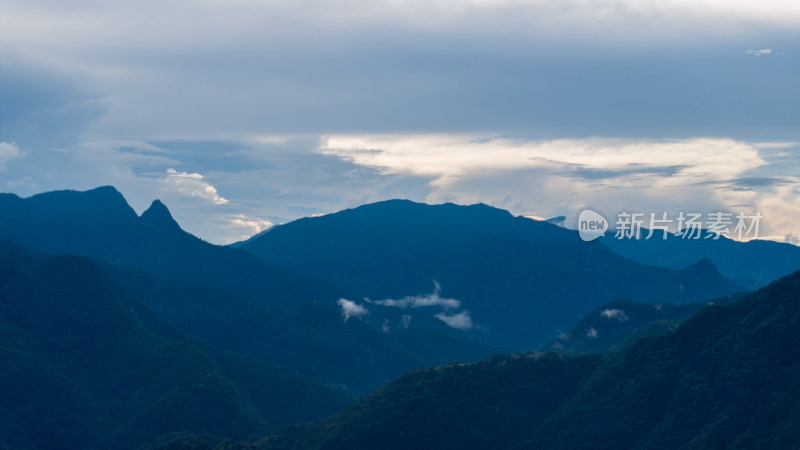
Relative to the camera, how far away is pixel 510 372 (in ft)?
556

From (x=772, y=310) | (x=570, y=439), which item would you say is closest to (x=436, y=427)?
(x=570, y=439)

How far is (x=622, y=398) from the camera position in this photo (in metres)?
149

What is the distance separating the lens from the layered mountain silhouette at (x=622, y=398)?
131000 millimetres

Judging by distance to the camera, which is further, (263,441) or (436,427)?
(263,441)

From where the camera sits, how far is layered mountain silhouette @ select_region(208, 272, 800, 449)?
131m

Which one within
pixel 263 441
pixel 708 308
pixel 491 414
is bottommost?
pixel 263 441

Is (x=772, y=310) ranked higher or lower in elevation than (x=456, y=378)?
higher

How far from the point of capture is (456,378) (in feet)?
536

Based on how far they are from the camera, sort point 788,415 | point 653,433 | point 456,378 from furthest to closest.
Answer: point 456,378 → point 653,433 → point 788,415

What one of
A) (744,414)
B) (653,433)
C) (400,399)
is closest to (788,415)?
(744,414)

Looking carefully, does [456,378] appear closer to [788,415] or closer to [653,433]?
[653,433]

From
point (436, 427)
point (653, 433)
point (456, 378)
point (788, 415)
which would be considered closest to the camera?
point (788, 415)

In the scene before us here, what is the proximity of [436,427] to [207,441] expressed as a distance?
39259 mm

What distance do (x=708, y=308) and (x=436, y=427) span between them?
177 ft
